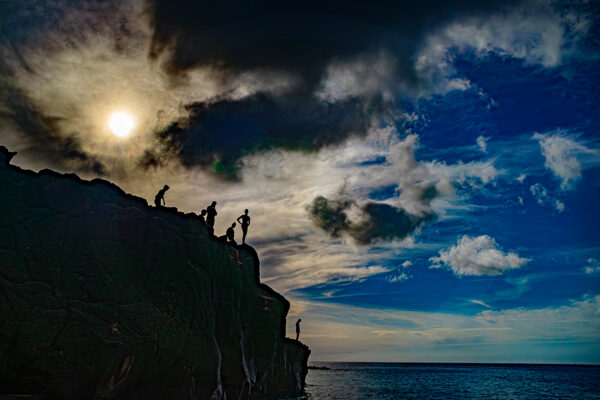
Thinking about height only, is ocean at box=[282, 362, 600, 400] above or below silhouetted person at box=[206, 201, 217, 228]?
below

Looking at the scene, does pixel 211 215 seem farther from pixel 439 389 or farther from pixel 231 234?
pixel 439 389

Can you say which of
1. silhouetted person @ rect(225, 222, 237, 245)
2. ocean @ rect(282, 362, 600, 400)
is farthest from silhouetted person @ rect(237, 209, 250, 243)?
ocean @ rect(282, 362, 600, 400)

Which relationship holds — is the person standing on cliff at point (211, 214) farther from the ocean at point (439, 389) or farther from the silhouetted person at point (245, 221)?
the ocean at point (439, 389)

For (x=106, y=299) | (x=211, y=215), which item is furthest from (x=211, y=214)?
(x=106, y=299)

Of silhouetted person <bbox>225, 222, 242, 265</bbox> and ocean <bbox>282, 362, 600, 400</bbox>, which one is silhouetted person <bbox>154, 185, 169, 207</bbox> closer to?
silhouetted person <bbox>225, 222, 242, 265</bbox>

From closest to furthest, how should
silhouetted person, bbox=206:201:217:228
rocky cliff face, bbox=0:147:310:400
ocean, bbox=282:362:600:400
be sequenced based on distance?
rocky cliff face, bbox=0:147:310:400 < silhouetted person, bbox=206:201:217:228 < ocean, bbox=282:362:600:400

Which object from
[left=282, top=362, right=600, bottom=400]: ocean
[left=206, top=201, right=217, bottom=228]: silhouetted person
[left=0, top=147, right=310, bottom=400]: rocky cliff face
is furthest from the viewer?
[left=282, top=362, right=600, bottom=400]: ocean

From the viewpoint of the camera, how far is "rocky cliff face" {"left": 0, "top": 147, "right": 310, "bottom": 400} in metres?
18.5

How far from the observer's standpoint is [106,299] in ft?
66.4

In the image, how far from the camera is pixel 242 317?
2825 centimetres

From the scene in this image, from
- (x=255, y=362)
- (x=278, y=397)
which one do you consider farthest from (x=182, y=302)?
(x=278, y=397)

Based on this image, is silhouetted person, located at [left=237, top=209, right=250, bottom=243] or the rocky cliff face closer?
the rocky cliff face

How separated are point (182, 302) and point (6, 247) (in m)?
9.50

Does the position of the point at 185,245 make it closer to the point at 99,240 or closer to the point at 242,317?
the point at 99,240
